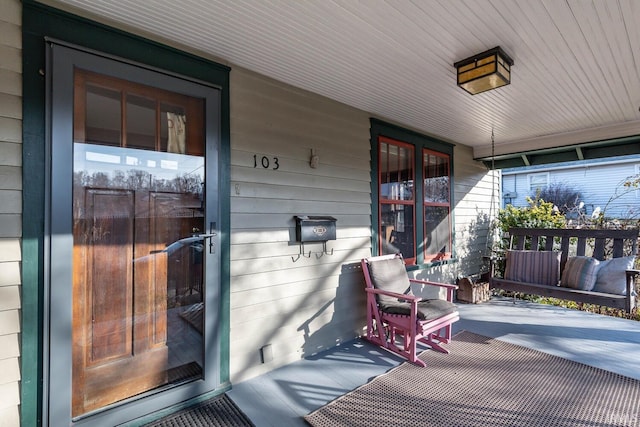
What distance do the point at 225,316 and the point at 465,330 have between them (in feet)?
9.54

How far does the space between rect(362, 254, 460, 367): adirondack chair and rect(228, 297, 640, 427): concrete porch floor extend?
0.67 feet

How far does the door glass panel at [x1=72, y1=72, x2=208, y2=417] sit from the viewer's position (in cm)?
195

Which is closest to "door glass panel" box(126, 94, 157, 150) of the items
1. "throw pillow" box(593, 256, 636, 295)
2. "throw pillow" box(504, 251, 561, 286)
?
"throw pillow" box(504, 251, 561, 286)

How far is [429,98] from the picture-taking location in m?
3.34

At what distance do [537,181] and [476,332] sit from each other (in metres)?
10.7

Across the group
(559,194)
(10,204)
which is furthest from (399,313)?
(559,194)

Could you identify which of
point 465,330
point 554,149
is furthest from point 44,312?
point 554,149

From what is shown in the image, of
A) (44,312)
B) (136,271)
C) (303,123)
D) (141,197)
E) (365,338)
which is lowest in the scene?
(365,338)

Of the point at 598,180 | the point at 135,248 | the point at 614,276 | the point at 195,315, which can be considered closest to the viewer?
the point at 135,248

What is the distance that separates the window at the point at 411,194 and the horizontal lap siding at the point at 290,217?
11.6 inches

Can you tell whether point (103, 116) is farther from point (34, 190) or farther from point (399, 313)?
point (399, 313)

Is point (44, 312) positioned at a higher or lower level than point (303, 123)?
lower

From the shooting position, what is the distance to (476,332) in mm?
3738

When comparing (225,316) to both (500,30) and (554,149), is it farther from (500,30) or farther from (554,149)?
(554,149)
